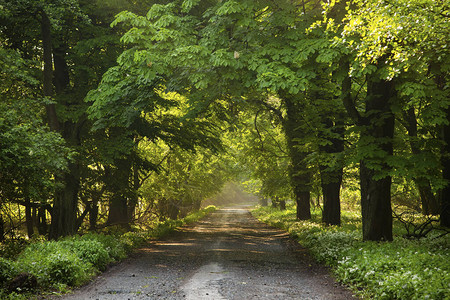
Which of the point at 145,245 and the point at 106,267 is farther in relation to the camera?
the point at 145,245

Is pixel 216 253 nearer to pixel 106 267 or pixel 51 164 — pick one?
pixel 106 267

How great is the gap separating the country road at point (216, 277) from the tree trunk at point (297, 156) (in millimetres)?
5431

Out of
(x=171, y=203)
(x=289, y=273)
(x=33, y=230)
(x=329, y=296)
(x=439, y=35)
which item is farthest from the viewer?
(x=171, y=203)

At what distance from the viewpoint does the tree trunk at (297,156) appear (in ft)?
57.5

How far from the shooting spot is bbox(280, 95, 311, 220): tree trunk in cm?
1753

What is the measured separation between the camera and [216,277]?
9.27 metres

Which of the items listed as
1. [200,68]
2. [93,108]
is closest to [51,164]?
[93,108]

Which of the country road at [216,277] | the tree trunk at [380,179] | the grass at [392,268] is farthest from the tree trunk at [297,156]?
the grass at [392,268]

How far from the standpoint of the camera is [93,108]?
1186 centimetres

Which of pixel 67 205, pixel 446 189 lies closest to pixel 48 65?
pixel 67 205

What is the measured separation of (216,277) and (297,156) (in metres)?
12.0

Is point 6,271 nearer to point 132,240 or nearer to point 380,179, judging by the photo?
point 132,240

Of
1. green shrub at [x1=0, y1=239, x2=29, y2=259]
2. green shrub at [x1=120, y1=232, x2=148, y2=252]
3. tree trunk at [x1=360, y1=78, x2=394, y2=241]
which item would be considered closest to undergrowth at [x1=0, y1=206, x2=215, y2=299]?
green shrub at [x1=120, y1=232, x2=148, y2=252]

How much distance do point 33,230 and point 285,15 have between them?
62.8ft
